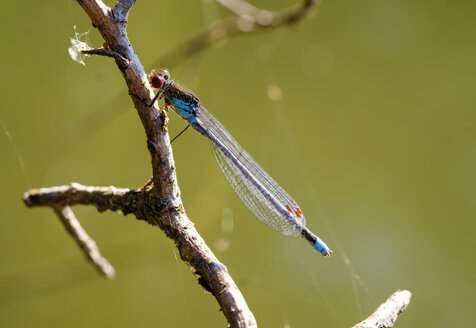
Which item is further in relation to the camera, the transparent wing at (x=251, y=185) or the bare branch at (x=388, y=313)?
the transparent wing at (x=251, y=185)

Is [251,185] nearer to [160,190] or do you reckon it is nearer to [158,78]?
[158,78]

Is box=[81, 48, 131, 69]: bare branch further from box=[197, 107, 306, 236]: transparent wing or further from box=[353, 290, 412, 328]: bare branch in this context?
box=[197, 107, 306, 236]: transparent wing

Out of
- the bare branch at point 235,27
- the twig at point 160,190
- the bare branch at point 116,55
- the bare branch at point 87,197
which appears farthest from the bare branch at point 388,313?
the bare branch at point 235,27

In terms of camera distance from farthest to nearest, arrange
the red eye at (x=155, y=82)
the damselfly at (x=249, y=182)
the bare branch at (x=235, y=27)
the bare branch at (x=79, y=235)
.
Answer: the bare branch at (x=235, y=27) → the damselfly at (x=249, y=182) → the red eye at (x=155, y=82) → the bare branch at (x=79, y=235)

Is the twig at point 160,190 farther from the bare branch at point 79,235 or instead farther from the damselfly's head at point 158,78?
the damselfly's head at point 158,78

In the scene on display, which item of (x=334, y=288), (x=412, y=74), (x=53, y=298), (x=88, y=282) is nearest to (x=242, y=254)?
(x=334, y=288)

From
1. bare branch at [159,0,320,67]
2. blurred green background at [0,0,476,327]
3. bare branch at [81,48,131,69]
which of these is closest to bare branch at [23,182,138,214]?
bare branch at [81,48,131,69]

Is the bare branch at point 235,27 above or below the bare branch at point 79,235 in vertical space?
above

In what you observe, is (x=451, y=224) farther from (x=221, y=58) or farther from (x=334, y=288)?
(x=221, y=58)
